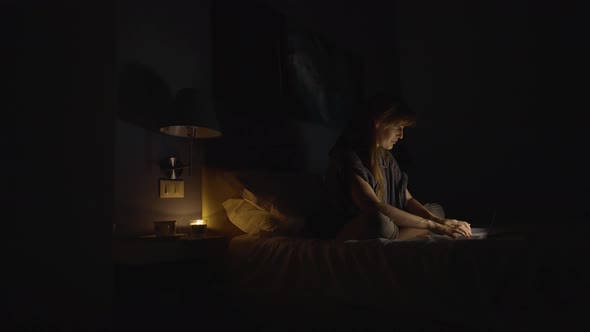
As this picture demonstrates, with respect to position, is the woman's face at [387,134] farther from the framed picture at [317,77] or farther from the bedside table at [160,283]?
the bedside table at [160,283]

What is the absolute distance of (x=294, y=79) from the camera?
8.30 feet

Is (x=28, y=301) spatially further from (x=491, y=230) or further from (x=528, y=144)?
(x=528, y=144)

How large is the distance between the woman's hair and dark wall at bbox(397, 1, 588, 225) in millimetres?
1158

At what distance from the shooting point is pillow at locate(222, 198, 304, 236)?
65.1 inches

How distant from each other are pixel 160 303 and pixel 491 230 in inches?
54.4

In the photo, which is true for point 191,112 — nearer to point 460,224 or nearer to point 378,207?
point 378,207

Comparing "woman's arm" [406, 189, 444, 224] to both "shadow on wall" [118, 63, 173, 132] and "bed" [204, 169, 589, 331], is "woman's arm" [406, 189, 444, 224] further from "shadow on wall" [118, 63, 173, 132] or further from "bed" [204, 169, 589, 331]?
"shadow on wall" [118, 63, 173, 132]

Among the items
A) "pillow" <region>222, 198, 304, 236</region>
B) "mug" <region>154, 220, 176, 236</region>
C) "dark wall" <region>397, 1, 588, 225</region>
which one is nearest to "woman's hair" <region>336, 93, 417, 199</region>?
"pillow" <region>222, 198, 304, 236</region>

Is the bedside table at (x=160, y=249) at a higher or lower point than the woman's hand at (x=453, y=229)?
lower

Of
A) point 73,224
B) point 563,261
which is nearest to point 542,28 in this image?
point 563,261

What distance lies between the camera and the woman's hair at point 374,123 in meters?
1.81

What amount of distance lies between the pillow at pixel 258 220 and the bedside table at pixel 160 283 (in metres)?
0.15

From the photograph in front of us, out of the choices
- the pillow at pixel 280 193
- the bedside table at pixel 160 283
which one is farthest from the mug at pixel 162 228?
the pillow at pixel 280 193

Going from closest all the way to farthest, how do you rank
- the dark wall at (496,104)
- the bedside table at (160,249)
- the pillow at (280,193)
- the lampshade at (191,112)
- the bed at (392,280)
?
the bed at (392,280), the bedside table at (160,249), the lampshade at (191,112), the pillow at (280,193), the dark wall at (496,104)
